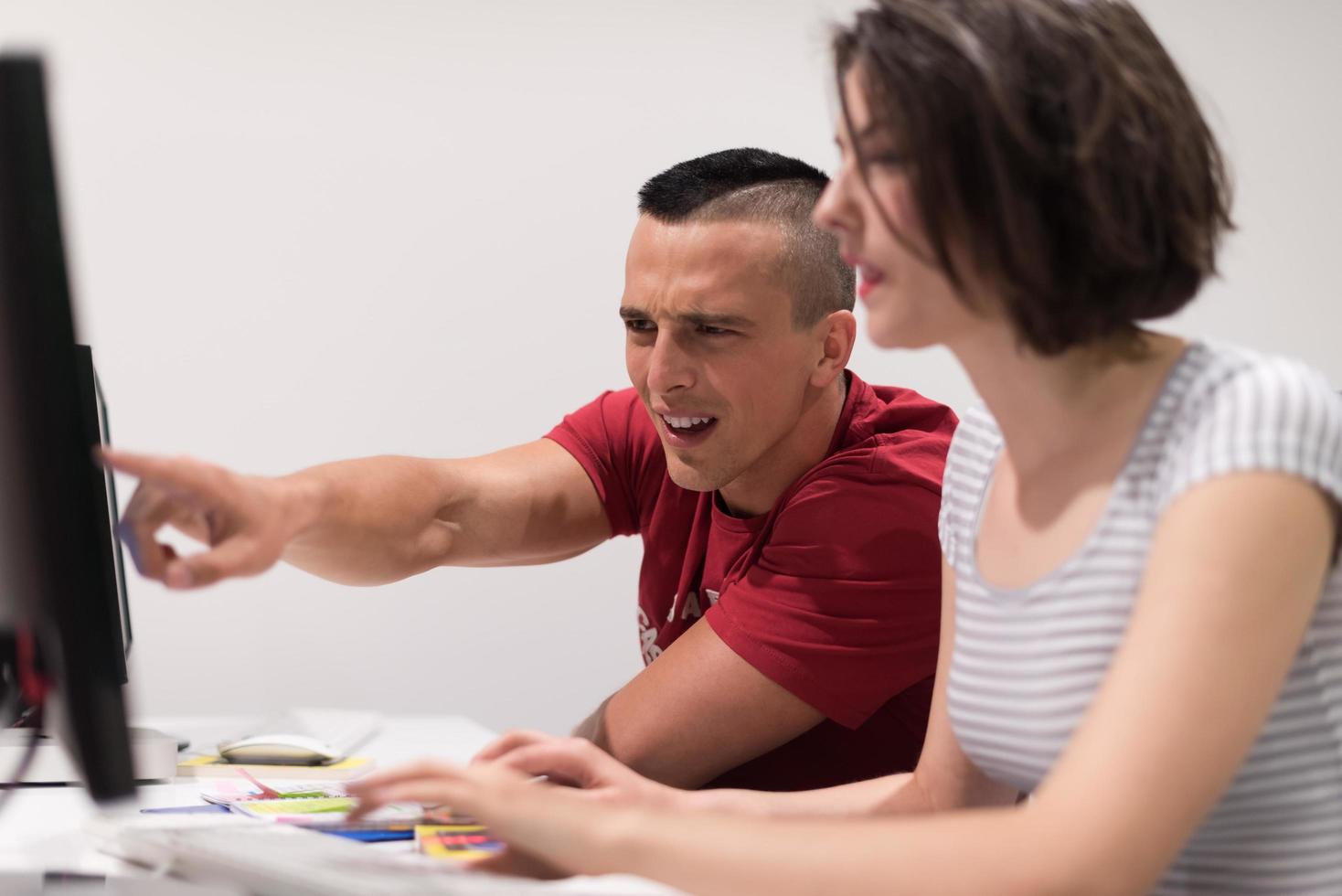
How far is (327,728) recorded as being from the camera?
5.36ft

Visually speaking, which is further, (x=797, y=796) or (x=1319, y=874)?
(x=797, y=796)

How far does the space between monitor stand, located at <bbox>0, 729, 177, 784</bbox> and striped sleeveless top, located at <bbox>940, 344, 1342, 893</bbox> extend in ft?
2.86

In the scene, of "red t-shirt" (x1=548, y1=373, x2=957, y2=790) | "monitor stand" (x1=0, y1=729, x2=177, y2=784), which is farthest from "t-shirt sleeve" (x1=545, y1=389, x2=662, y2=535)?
"monitor stand" (x1=0, y1=729, x2=177, y2=784)

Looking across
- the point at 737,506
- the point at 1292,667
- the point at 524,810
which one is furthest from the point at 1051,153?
the point at 737,506

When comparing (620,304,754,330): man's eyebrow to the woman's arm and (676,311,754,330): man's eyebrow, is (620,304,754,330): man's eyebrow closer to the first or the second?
(676,311,754,330): man's eyebrow

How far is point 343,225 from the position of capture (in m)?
2.71

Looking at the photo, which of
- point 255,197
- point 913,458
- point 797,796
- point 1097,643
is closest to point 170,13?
point 255,197

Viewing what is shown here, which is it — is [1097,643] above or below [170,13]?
below

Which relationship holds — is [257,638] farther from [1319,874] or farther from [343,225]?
[1319,874]

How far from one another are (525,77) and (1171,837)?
2.35m

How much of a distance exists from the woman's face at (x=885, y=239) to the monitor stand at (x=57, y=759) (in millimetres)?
861

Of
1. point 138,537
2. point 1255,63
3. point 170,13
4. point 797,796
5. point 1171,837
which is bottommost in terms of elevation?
point 797,796

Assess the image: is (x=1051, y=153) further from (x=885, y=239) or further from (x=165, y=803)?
(x=165, y=803)

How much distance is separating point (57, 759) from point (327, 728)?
351mm
